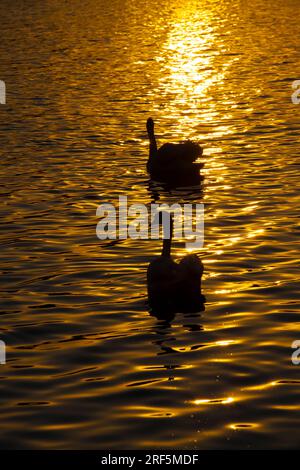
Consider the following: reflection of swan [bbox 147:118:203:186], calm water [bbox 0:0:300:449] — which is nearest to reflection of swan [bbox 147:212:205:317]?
calm water [bbox 0:0:300:449]

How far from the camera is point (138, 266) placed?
18578mm

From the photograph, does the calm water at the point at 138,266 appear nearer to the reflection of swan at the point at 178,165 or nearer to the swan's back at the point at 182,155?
the reflection of swan at the point at 178,165

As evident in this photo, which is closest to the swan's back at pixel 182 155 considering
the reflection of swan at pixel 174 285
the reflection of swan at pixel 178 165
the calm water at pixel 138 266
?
the reflection of swan at pixel 178 165

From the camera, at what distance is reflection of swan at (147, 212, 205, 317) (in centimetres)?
1627

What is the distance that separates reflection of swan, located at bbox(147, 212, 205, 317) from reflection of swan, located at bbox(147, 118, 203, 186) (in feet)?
30.3

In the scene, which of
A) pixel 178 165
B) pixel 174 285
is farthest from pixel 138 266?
pixel 178 165

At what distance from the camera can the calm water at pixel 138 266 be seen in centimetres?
1262

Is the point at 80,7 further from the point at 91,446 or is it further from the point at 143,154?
the point at 91,446

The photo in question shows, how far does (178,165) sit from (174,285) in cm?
970

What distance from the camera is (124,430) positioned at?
480 inches

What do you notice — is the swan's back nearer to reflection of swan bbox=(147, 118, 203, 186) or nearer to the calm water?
reflection of swan bbox=(147, 118, 203, 186)

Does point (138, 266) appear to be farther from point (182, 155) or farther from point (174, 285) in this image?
point (182, 155)

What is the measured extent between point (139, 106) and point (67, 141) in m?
6.02

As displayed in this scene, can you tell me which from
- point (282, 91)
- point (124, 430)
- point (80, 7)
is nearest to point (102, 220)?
point (124, 430)
